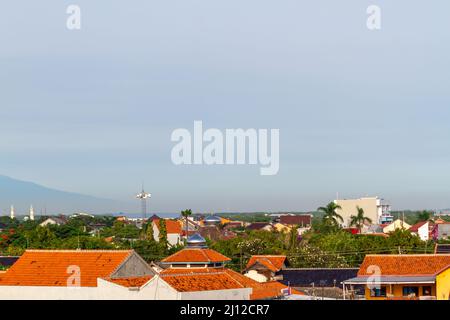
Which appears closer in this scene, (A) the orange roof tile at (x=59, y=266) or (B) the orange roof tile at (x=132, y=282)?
(B) the orange roof tile at (x=132, y=282)

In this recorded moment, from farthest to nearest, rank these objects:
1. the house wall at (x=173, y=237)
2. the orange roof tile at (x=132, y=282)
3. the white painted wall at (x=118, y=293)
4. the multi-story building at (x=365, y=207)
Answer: the multi-story building at (x=365, y=207), the house wall at (x=173, y=237), the orange roof tile at (x=132, y=282), the white painted wall at (x=118, y=293)

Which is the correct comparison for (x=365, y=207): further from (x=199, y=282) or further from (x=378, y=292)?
(x=199, y=282)

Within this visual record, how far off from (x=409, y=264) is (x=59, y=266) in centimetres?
1518

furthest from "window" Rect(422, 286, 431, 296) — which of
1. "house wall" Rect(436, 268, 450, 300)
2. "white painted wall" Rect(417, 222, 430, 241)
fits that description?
"white painted wall" Rect(417, 222, 430, 241)

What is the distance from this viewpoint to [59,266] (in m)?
35.5

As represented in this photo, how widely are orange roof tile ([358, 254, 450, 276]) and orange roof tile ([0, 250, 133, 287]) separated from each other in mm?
11385

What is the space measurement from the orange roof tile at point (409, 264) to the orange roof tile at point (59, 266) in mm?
11385

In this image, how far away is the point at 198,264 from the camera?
43.4 metres

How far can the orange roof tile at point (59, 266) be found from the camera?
34.2 meters

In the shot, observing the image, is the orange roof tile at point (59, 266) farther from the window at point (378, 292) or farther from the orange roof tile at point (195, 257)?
the window at point (378, 292)

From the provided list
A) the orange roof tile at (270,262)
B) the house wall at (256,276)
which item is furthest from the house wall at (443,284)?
the orange roof tile at (270,262)

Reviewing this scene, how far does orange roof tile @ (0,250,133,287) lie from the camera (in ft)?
112
